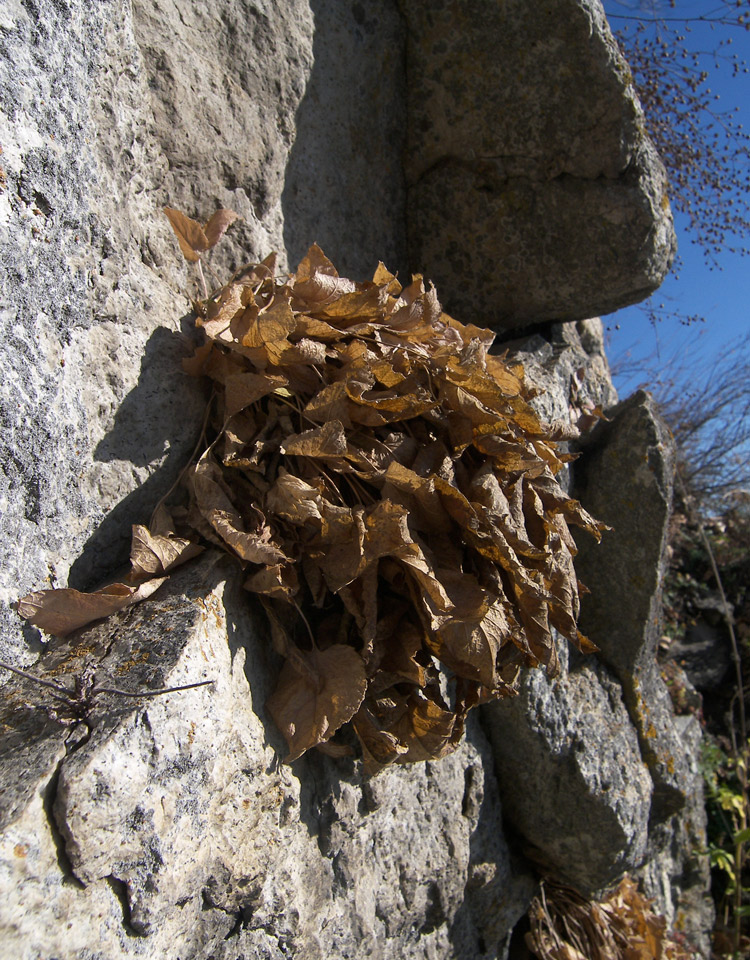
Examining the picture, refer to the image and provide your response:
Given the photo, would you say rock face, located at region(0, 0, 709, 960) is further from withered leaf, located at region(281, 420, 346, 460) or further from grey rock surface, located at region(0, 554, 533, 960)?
withered leaf, located at region(281, 420, 346, 460)

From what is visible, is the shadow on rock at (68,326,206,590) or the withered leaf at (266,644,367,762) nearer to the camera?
the withered leaf at (266,644,367,762)

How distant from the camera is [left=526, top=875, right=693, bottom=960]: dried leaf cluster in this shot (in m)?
2.55

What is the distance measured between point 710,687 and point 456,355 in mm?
4298

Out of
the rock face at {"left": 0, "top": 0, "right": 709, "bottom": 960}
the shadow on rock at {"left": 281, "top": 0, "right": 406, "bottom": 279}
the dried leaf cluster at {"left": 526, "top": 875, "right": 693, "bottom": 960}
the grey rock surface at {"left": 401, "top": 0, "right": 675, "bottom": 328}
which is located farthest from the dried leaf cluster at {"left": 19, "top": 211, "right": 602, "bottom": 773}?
the dried leaf cluster at {"left": 526, "top": 875, "right": 693, "bottom": 960}

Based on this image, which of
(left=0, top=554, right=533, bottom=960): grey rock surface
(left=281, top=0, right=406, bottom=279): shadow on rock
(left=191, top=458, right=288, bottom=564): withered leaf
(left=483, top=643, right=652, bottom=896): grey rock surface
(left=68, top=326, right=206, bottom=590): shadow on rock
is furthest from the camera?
(left=483, top=643, right=652, bottom=896): grey rock surface

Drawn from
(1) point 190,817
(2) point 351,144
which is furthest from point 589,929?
(2) point 351,144

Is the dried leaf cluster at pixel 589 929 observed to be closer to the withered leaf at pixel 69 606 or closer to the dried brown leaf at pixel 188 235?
the withered leaf at pixel 69 606

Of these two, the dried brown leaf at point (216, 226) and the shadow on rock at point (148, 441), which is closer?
the shadow on rock at point (148, 441)

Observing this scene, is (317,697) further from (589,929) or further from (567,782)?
(589,929)

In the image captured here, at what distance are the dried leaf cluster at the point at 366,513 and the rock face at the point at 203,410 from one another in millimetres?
118

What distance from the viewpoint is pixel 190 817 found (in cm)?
131

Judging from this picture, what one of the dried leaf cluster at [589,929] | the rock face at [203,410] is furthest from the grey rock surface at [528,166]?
the dried leaf cluster at [589,929]

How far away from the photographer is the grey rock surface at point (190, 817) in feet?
3.71

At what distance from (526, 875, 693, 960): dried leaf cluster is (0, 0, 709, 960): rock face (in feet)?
0.38
